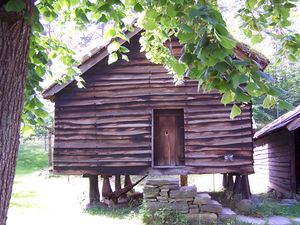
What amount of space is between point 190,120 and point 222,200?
2.88 metres

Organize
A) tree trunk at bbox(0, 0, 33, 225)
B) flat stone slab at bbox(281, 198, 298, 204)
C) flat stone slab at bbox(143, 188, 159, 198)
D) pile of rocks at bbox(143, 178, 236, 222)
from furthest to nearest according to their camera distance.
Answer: flat stone slab at bbox(281, 198, 298, 204)
flat stone slab at bbox(143, 188, 159, 198)
pile of rocks at bbox(143, 178, 236, 222)
tree trunk at bbox(0, 0, 33, 225)

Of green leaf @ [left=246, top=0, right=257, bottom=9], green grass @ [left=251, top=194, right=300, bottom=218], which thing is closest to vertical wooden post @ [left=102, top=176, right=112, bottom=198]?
green grass @ [left=251, top=194, right=300, bottom=218]

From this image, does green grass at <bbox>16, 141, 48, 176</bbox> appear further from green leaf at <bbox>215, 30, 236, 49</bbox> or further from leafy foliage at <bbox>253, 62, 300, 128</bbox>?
green leaf at <bbox>215, 30, 236, 49</bbox>

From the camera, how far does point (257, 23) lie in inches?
147

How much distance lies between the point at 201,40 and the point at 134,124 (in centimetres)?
967

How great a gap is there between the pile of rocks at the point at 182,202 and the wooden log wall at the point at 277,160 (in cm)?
561

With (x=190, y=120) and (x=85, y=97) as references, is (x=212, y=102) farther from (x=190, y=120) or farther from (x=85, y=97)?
(x=85, y=97)

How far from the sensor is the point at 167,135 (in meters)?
12.5

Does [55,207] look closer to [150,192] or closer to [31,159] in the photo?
[150,192]

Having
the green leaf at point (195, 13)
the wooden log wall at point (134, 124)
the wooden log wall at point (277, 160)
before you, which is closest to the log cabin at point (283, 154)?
the wooden log wall at point (277, 160)

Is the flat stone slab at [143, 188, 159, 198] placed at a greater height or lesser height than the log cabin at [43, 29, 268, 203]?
lesser

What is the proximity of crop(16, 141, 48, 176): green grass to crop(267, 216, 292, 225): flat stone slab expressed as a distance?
22.3 metres

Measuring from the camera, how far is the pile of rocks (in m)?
10.1

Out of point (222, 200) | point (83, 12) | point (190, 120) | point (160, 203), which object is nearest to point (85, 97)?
point (190, 120)
